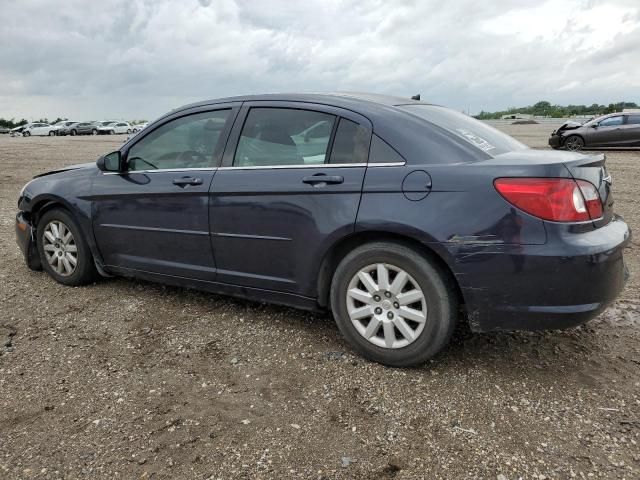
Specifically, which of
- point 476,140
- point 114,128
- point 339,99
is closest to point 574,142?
point 476,140

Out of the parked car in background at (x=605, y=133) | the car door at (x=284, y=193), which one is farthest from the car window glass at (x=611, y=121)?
the car door at (x=284, y=193)

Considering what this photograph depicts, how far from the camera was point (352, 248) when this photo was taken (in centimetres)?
328

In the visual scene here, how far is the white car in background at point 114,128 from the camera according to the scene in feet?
169

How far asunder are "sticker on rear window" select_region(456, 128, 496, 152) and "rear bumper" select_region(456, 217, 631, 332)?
2.31 feet

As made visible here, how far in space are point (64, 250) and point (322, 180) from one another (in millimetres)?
2647

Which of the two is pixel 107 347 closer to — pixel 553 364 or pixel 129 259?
pixel 129 259

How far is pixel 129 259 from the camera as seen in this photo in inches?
169

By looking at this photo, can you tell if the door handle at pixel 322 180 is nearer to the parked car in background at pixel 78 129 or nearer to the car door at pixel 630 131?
the car door at pixel 630 131

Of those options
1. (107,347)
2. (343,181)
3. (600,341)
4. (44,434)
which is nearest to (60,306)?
(107,347)

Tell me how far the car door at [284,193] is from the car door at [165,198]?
149 millimetres

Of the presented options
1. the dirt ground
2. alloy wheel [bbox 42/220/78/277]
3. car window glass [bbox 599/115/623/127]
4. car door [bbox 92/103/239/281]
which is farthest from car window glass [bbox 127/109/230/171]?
car window glass [bbox 599/115/623/127]

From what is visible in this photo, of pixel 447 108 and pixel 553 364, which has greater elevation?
pixel 447 108

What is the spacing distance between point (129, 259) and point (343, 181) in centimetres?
202

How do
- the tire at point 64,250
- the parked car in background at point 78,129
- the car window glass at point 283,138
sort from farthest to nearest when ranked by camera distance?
the parked car in background at point 78,129 → the tire at point 64,250 → the car window glass at point 283,138
